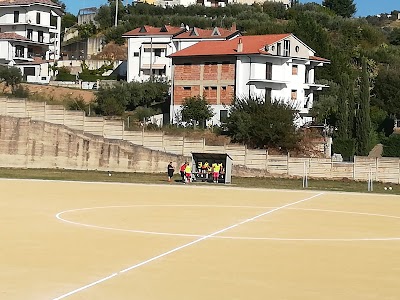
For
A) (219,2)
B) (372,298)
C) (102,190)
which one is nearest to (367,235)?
(372,298)

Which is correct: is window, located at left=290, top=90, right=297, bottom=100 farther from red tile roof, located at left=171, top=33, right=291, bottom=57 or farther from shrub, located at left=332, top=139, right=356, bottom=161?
shrub, located at left=332, top=139, right=356, bottom=161

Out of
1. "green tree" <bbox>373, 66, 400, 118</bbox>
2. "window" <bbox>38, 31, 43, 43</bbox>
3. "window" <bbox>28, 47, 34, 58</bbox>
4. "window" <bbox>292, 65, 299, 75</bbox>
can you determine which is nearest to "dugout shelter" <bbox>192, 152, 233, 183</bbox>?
"window" <bbox>292, 65, 299, 75</bbox>

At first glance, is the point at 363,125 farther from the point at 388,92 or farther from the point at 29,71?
the point at 29,71

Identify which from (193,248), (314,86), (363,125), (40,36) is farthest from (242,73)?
A: (193,248)

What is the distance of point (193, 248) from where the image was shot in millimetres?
19031

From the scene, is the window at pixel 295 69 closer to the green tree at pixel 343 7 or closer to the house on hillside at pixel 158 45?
the house on hillside at pixel 158 45

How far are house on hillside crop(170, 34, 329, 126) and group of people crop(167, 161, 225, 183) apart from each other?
21.7 meters

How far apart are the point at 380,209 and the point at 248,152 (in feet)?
69.8

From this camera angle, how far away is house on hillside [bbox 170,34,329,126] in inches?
2825

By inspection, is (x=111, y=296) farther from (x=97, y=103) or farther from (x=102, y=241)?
(x=97, y=103)

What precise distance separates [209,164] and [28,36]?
58549mm

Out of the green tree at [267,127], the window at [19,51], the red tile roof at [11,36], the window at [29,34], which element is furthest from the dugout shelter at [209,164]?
the window at [29,34]

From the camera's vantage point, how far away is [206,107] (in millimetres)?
68625

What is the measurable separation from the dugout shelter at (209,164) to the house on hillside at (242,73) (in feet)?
69.0
